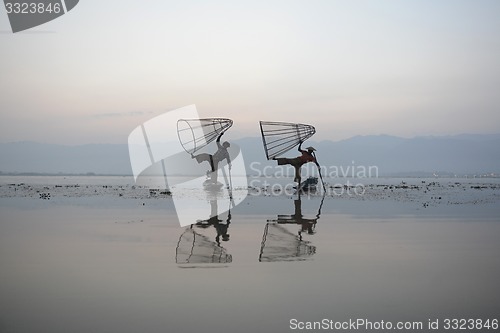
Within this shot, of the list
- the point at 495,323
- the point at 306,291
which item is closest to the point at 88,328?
the point at 306,291

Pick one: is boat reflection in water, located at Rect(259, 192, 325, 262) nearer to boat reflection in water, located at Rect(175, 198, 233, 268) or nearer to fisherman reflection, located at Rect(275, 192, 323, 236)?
fisherman reflection, located at Rect(275, 192, 323, 236)

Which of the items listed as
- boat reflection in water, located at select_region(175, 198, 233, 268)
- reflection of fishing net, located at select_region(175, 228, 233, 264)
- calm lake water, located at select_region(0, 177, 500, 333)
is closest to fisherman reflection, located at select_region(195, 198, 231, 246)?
boat reflection in water, located at select_region(175, 198, 233, 268)

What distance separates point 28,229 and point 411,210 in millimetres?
16269

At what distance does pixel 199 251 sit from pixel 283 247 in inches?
81.6

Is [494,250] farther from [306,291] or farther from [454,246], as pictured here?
[306,291]

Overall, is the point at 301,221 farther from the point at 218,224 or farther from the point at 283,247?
the point at 283,247

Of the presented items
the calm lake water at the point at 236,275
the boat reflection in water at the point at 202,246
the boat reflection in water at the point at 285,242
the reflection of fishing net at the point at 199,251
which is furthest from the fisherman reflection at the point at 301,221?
the reflection of fishing net at the point at 199,251

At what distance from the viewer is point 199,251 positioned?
35.0 ft

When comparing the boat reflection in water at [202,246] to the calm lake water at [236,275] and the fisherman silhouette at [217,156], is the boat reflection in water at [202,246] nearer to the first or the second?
the calm lake water at [236,275]

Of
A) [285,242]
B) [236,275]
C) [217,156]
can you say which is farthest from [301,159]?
[236,275]

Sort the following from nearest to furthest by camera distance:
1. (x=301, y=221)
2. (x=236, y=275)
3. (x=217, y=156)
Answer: (x=236, y=275)
(x=301, y=221)
(x=217, y=156)

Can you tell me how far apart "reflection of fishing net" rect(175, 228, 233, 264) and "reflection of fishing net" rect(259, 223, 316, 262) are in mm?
903

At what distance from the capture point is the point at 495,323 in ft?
19.4

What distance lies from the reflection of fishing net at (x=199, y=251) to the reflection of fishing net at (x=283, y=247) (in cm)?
90
